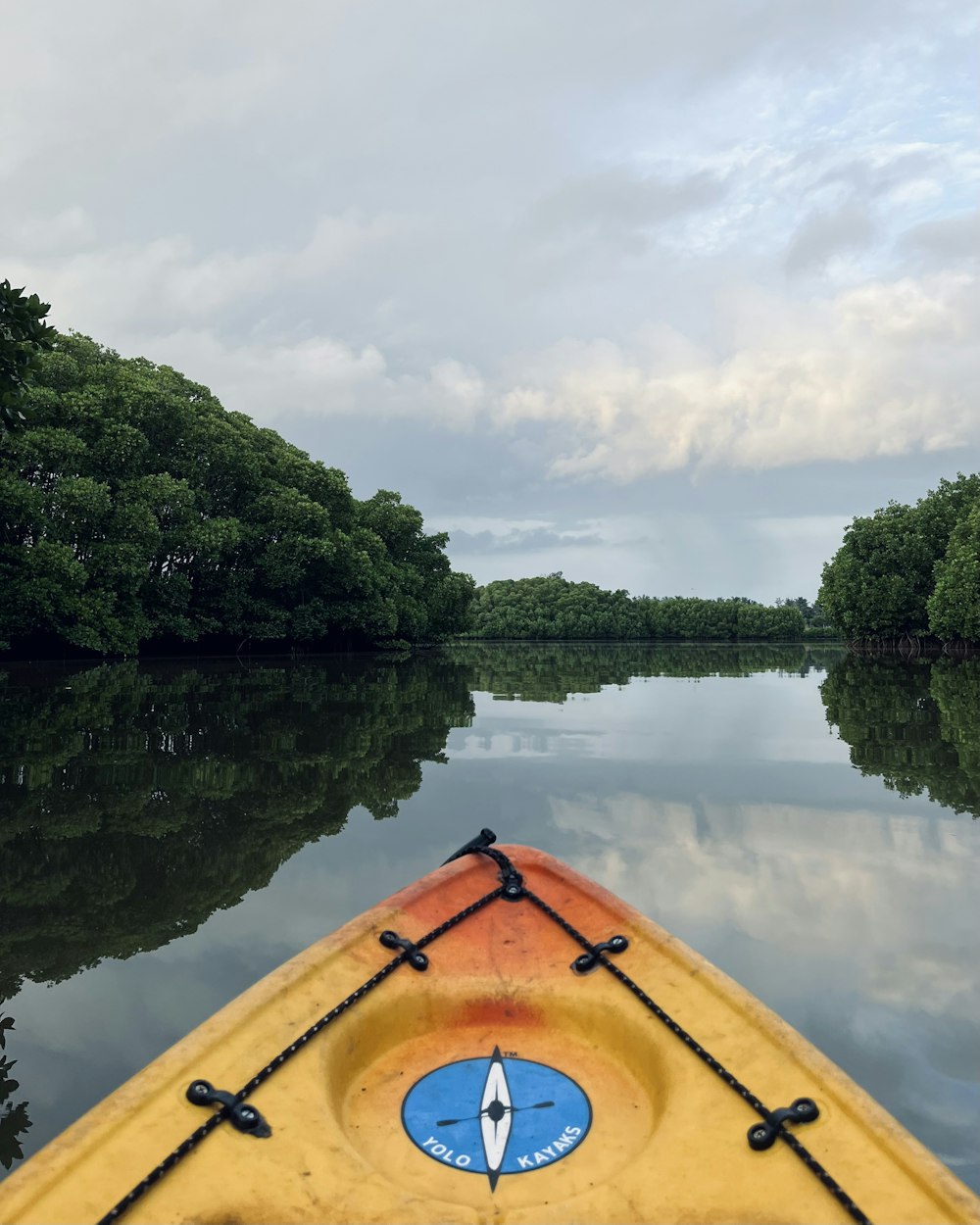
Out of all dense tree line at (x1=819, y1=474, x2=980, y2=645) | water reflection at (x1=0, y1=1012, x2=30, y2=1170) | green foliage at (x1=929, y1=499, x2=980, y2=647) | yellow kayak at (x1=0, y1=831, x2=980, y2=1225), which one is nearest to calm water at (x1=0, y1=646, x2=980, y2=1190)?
water reflection at (x1=0, y1=1012, x2=30, y2=1170)

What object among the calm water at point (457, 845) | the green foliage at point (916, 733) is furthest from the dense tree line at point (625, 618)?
the calm water at point (457, 845)

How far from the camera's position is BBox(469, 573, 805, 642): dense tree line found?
302 feet

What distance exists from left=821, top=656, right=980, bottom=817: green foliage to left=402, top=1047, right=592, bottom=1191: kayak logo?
236 inches

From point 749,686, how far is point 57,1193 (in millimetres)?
21424

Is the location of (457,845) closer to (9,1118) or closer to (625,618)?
(9,1118)

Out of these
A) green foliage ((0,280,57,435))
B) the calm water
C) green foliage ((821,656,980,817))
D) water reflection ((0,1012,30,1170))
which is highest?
green foliage ((0,280,57,435))

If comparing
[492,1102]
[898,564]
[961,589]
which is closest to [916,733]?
[492,1102]

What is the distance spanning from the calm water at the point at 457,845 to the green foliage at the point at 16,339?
3.33 m

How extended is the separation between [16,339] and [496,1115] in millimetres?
6325

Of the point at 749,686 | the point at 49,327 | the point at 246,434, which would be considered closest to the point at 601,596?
the point at 246,434

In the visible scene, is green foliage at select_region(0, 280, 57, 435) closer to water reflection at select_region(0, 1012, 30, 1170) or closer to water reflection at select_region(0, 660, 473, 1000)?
water reflection at select_region(0, 660, 473, 1000)

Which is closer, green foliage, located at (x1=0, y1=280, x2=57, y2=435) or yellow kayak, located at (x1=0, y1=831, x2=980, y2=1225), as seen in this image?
yellow kayak, located at (x1=0, y1=831, x2=980, y2=1225)

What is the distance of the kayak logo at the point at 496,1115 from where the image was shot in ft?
8.27

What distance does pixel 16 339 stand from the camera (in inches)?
242
